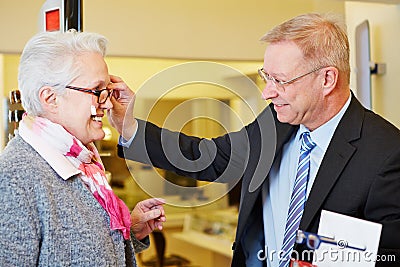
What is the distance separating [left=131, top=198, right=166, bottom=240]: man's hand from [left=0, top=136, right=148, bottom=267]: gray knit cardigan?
18cm

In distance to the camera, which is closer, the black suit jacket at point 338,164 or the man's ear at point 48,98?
the man's ear at point 48,98

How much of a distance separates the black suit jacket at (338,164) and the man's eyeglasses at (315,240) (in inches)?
6.1

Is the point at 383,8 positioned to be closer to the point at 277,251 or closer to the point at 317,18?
the point at 317,18

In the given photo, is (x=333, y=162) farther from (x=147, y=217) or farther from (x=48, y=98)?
(x=48, y=98)

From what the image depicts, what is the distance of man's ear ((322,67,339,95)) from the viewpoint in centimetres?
176

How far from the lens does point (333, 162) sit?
1727 millimetres

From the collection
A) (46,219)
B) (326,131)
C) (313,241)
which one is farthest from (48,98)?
(326,131)

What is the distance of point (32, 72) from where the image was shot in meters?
1.42

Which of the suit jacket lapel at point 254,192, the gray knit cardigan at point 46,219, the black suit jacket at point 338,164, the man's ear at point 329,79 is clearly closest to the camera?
the gray knit cardigan at point 46,219

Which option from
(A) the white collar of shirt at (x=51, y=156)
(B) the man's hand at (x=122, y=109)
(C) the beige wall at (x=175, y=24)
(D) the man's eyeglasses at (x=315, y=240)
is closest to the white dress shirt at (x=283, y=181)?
(D) the man's eyeglasses at (x=315, y=240)

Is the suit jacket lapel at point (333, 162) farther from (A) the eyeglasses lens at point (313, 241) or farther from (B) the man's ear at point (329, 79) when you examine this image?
(A) the eyeglasses lens at point (313, 241)

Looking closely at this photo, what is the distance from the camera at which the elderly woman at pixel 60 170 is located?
4.31 ft

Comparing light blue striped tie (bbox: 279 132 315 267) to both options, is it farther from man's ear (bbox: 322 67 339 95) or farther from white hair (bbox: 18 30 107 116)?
white hair (bbox: 18 30 107 116)

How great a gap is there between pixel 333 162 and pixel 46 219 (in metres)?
Answer: 0.82
